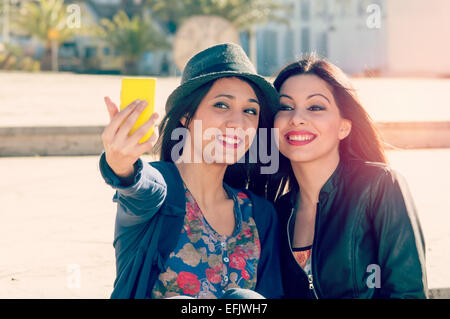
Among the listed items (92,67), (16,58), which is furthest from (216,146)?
(92,67)

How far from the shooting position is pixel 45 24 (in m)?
29.2

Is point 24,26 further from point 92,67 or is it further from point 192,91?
point 192,91

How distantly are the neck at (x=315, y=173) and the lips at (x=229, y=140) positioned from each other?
412 mm

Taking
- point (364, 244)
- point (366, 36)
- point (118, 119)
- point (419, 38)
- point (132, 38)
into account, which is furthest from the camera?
point (366, 36)

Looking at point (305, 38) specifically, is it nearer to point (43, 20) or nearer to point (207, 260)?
point (43, 20)

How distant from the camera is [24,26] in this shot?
97.3ft

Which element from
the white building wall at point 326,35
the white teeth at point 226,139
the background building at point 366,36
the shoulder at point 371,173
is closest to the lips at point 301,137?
the shoulder at point 371,173

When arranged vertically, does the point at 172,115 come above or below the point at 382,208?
above

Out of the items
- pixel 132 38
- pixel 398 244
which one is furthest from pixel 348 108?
pixel 132 38

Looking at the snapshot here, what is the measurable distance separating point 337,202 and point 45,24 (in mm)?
29289

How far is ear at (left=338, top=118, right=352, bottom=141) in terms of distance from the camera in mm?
2729

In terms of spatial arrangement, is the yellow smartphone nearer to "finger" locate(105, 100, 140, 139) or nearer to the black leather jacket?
"finger" locate(105, 100, 140, 139)

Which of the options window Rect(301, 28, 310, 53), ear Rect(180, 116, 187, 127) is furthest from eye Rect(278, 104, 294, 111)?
window Rect(301, 28, 310, 53)

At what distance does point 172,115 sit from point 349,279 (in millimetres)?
1040
